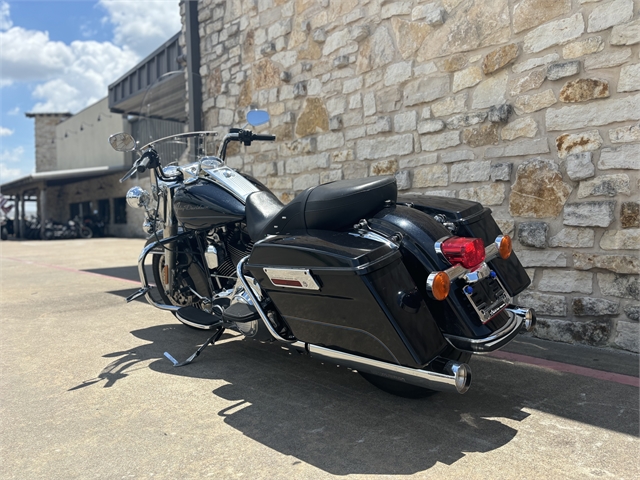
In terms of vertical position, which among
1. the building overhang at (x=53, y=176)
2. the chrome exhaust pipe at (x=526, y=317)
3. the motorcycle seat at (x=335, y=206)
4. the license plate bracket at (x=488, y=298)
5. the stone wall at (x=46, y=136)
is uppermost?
the stone wall at (x=46, y=136)

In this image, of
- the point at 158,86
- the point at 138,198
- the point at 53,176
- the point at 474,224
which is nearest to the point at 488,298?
the point at 474,224

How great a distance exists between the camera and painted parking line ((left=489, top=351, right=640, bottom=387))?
3.17 metres

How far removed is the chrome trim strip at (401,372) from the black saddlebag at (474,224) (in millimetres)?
840

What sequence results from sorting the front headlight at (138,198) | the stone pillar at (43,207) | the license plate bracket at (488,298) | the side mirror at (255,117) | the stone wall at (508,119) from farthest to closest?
the stone pillar at (43,207) < the front headlight at (138,198) < the side mirror at (255,117) < the stone wall at (508,119) < the license plate bracket at (488,298)

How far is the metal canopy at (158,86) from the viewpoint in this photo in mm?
10297

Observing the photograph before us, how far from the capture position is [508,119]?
13.9 feet

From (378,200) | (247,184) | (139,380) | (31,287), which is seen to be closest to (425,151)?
(247,184)

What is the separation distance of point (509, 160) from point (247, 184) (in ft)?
7.01

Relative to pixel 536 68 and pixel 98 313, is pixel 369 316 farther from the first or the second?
pixel 98 313

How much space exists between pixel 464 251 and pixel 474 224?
670mm

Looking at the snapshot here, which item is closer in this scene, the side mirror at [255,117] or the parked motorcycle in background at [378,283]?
the parked motorcycle in background at [378,283]

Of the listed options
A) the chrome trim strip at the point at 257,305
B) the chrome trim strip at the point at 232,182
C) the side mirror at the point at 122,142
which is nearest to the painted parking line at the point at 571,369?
the chrome trim strip at the point at 257,305

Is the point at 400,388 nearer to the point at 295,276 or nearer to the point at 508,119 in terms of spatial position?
the point at 295,276

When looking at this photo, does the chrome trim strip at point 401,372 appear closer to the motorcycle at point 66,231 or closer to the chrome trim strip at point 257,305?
the chrome trim strip at point 257,305
